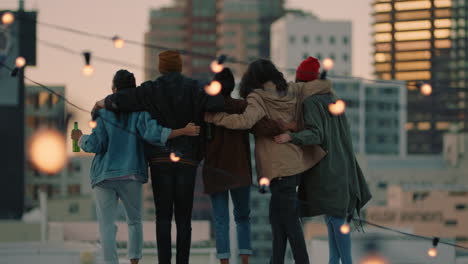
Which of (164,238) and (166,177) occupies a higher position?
(166,177)

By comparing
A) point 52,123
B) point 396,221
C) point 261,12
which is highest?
point 261,12

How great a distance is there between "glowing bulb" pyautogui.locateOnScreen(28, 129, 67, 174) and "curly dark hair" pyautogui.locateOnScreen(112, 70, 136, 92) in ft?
300

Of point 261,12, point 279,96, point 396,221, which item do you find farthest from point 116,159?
point 261,12

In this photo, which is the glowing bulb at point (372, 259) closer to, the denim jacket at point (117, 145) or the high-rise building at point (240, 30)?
the denim jacket at point (117, 145)

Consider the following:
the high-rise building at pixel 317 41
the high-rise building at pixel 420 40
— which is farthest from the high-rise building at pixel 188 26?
the high-rise building at pixel 420 40

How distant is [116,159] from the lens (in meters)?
5.71

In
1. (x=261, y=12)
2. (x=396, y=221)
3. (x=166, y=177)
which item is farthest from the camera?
(x=261, y=12)

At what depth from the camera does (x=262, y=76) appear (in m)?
5.75

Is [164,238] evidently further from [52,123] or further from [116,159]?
[52,123]

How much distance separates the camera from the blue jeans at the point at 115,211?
5742 millimetres

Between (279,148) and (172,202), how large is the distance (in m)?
0.76

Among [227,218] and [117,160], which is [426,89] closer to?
[227,218]

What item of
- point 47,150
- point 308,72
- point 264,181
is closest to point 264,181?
point 264,181

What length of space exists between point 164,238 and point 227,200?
484mm
